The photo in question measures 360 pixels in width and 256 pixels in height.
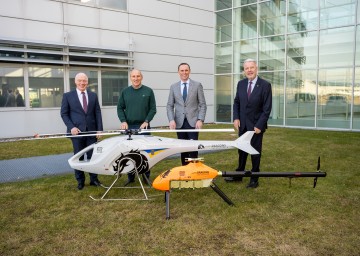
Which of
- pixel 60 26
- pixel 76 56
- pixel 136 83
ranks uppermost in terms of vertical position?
pixel 60 26

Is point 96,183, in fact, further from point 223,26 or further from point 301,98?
point 223,26

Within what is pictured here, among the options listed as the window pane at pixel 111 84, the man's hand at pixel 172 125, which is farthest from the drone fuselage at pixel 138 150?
the window pane at pixel 111 84

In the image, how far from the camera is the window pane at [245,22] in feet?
47.6

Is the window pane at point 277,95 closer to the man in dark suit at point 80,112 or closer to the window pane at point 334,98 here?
the window pane at point 334,98

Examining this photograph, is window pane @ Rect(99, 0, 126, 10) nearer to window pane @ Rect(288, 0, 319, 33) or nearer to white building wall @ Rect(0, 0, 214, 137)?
white building wall @ Rect(0, 0, 214, 137)

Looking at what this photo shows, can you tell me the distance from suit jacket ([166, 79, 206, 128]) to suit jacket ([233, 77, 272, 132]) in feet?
2.09

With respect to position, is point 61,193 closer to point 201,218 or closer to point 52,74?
point 201,218

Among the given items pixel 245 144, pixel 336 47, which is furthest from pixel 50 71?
pixel 336 47

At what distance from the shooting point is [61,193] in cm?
463

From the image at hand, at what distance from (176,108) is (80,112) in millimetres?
1541

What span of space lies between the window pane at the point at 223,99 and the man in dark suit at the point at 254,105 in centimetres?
1070

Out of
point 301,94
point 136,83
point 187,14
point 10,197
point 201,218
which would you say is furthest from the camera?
point 187,14

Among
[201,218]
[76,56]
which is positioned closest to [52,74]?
[76,56]

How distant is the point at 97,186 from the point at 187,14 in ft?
38.8
